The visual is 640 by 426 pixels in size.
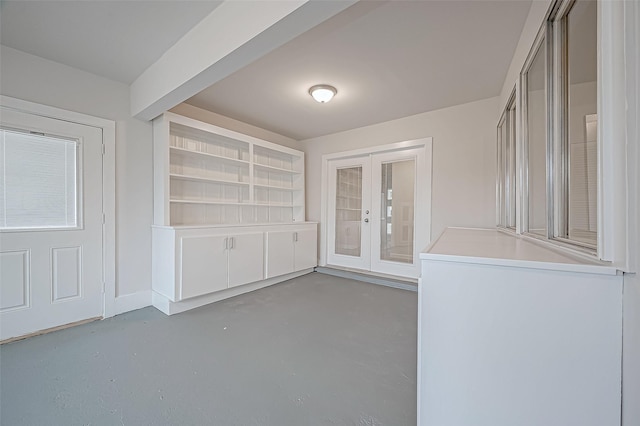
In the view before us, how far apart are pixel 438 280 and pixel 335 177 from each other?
3642 millimetres

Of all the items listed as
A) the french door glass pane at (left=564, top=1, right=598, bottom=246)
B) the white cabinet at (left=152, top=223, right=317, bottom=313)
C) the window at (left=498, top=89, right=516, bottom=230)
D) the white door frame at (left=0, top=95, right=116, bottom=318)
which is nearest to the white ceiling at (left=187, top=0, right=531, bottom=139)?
the window at (left=498, top=89, right=516, bottom=230)

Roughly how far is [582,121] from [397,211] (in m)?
2.84

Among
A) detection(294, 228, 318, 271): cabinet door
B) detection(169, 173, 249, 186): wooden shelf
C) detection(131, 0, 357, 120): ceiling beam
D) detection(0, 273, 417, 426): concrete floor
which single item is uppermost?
detection(131, 0, 357, 120): ceiling beam

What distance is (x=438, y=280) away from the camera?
994mm

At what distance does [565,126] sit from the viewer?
1300 millimetres

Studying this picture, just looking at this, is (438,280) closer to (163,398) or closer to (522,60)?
(163,398)

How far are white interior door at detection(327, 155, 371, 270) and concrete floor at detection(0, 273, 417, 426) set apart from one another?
1.60m

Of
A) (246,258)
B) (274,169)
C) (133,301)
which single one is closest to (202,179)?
(246,258)

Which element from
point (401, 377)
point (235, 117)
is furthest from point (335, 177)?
point (401, 377)

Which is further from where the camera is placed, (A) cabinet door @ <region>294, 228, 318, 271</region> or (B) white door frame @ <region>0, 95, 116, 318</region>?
(A) cabinet door @ <region>294, 228, 318, 271</region>

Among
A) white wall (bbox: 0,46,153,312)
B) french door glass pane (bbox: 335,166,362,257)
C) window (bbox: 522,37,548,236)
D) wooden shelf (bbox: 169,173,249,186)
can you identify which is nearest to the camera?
window (bbox: 522,37,548,236)

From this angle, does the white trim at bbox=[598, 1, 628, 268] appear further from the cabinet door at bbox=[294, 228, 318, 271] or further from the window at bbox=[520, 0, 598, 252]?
the cabinet door at bbox=[294, 228, 318, 271]

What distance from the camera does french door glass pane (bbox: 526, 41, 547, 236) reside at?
1.52 meters

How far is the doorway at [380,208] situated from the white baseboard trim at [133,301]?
8.82ft
